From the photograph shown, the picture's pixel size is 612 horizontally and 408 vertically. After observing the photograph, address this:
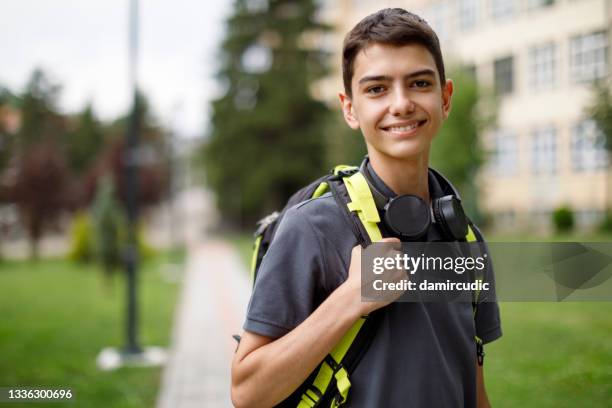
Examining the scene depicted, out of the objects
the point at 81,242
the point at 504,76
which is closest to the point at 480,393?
the point at 504,76

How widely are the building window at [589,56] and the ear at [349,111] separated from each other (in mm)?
2435

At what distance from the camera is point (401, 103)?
135 centimetres

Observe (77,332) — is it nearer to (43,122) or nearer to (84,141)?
(43,122)

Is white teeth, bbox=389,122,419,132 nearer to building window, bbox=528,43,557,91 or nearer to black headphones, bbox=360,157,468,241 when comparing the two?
black headphones, bbox=360,157,468,241

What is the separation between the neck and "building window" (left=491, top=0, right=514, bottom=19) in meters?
4.39

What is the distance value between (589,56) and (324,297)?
3147mm

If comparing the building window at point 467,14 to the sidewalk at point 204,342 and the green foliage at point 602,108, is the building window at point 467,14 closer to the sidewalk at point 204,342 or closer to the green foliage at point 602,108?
the green foliage at point 602,108

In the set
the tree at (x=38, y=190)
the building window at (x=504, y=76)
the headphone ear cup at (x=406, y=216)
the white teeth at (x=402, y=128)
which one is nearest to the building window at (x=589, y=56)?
the white teeth at (x=402, y=128)

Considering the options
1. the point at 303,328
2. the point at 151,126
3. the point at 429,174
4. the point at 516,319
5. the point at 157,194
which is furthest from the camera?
the point at 151,126

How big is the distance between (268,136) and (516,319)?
27.7 m

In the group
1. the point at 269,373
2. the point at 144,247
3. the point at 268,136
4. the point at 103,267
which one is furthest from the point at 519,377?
the point at 268,136

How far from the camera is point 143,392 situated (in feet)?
19.4

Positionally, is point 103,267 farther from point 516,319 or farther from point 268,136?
point 268,136

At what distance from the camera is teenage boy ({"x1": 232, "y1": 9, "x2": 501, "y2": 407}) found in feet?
4.19
